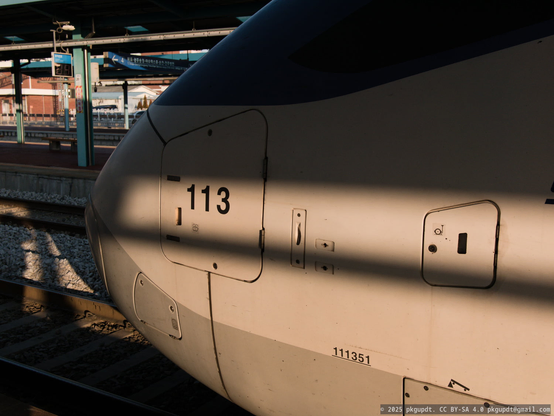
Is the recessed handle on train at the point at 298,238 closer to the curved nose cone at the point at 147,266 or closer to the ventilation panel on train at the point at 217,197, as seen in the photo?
the ventilation panel on train at the point at 217,197

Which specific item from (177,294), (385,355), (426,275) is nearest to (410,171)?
A: (426,275)

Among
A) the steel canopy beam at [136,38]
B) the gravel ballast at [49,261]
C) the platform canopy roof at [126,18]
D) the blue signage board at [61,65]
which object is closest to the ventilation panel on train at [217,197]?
the gravel ballast at [49,261]

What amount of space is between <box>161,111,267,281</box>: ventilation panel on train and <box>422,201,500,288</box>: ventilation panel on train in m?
0.85

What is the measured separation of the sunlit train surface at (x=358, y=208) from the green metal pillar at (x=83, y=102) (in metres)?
13.9

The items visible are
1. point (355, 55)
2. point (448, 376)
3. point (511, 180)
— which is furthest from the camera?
point (355, 55)

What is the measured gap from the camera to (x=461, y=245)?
1903mm

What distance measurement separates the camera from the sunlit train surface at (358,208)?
5.97 ft

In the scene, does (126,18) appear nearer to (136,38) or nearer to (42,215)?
(136,38)

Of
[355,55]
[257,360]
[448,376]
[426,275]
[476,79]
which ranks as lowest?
[257,360]

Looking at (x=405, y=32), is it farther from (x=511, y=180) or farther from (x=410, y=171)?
(x=511, y=180)

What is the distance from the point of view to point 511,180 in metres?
1.80

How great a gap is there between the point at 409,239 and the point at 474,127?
505 mm

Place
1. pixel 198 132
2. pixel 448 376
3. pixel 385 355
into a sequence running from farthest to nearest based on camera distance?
pixel 198 132 → pixel 385 355 → pixel 448 376

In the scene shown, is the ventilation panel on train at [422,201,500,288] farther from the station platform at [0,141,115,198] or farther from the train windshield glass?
the station platform at [0,141,115,198]
